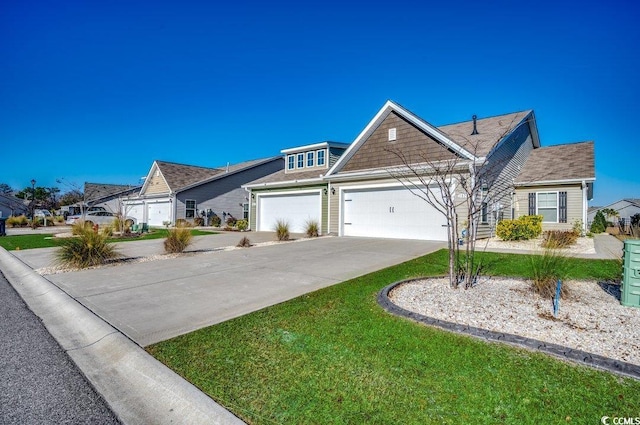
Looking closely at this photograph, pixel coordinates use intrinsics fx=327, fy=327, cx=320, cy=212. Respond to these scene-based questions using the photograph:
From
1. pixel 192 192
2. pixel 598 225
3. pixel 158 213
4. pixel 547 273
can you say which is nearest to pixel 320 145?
pixel 192 192

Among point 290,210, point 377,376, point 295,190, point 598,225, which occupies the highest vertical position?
point 295,190

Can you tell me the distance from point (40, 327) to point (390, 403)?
4.87m

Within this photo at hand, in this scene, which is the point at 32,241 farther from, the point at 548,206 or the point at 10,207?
the point at 10,207

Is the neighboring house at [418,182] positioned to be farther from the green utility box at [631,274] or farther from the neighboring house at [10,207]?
the neighboring house at [10,207]

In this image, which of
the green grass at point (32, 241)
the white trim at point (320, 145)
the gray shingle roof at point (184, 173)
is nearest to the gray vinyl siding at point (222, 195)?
the gray shingle roof at point (184, 173)

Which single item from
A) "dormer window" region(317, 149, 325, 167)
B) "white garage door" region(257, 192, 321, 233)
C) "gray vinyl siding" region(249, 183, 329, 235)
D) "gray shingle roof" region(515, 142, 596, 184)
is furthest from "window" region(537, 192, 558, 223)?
"dormer window" region(317, 149, 325, 167)

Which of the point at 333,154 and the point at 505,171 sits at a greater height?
the point at 333,154

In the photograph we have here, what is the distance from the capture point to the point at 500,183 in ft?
48.1

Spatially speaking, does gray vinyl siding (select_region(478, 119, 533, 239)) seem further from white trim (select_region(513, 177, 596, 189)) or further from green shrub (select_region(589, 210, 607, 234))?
green shrub (select_region(589, 210, 607, 234))

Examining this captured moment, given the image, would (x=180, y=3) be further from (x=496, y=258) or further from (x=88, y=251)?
(x=496, y=258)

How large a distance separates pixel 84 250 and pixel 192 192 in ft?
61.1

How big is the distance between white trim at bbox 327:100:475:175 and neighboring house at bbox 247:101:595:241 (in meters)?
0.04

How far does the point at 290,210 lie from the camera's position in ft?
61.4

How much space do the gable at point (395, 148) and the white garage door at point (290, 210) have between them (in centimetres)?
278
